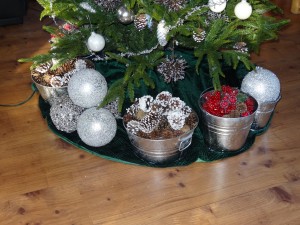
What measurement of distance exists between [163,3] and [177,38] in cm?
20

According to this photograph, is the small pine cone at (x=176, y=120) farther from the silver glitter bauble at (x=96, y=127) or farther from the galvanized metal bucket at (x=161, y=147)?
the silver glitter bauble at (x=96, y=127)

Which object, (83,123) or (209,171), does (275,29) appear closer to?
(209,171)

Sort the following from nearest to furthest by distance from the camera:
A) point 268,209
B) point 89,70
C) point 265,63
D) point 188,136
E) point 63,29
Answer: point 268,209 → point 188,136 → point 89,70 → point 63,29 → point 265,63

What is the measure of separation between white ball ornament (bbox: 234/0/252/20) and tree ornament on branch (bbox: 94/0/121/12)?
44 cm

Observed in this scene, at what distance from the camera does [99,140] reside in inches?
70.0

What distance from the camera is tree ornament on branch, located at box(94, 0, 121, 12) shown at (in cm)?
171

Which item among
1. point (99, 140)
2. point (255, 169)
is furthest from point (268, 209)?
point (99, 140)

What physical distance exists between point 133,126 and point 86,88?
0.26 m

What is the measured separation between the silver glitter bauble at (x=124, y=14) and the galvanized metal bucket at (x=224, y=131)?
1.43ft

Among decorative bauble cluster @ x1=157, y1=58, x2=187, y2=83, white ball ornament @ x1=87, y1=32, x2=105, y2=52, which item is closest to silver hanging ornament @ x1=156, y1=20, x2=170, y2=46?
decorative bauble cluster @ x1=157, y1=58, x2=187, y2=83

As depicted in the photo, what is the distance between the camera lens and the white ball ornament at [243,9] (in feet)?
5.41

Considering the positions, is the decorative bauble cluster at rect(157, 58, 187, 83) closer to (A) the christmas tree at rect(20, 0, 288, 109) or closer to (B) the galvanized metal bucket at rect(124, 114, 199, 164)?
(A) the christmas tree at rect(20, 0, 288, 109)

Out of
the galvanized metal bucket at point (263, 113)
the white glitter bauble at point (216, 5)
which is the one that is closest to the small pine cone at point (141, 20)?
the white glitter bauble at point (216, 5)

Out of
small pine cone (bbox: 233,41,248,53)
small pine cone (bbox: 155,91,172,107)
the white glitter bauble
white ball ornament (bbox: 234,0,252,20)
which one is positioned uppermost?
the white glitter bauble
